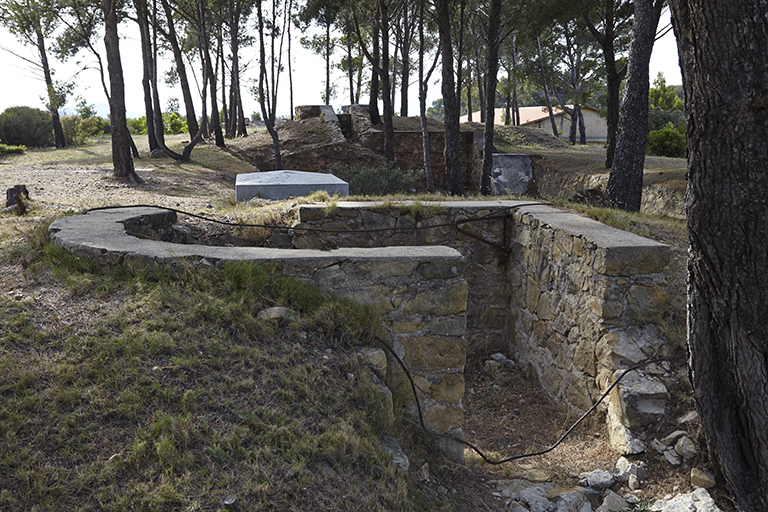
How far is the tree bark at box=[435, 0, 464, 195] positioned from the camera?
11.8 meters

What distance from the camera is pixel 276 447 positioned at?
2342 mm

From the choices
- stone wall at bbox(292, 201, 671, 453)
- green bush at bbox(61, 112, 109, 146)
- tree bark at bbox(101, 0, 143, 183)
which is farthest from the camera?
green bush at bbox(61, 112, 109, 146)

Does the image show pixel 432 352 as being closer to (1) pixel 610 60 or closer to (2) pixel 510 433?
(2) pixel 510 433

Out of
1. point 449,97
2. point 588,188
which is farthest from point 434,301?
point 588,188

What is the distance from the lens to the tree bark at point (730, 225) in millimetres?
2273

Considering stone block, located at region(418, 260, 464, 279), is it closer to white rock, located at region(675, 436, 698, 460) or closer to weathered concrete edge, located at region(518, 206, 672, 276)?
weathered concrete edge, located at region(518, 206, 672, 276)

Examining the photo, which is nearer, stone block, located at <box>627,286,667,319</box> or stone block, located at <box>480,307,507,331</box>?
stone block, located at <box>627,286,667,319</box>

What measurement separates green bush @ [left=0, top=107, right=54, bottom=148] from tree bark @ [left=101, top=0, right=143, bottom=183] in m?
14.9

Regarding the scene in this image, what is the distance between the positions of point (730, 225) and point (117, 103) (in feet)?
44.4

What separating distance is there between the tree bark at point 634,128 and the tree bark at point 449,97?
404 cm

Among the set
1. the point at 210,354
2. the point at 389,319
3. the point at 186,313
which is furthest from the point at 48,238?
the point at 389,319

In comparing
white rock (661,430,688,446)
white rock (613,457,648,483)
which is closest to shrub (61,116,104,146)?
white rock (613,457,648,483)

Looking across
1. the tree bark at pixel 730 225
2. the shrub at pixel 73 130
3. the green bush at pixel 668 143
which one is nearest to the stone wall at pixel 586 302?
the tree bark at pixel 730 225

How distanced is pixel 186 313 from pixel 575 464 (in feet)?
8.88
